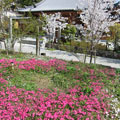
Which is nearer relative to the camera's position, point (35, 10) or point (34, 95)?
point (34, 95)

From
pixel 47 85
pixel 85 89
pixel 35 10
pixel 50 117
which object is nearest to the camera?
pixel 50 117

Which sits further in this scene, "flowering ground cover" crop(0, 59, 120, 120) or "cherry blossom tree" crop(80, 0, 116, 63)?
"cherry blossom tree" crop(80, 0, 116, 63)

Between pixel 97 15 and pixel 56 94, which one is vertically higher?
pixel 97 15

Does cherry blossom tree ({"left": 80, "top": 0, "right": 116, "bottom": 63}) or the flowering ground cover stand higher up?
cherry blossom tree ({"left": 80, "top": 0, "right": 116, "bottom": 63})

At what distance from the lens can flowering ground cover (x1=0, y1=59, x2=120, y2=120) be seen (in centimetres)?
254

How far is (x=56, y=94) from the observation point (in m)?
3.15

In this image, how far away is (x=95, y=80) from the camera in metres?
4.10

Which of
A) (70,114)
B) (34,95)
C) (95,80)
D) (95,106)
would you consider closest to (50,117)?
(70,114)

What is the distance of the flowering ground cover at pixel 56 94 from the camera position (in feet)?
8.32

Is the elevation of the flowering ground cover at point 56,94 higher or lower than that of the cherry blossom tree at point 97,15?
lower

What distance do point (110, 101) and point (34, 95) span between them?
5.61 feet

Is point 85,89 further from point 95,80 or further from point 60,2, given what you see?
point 60,2

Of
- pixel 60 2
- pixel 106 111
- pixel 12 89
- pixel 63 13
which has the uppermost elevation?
pixel 60 2

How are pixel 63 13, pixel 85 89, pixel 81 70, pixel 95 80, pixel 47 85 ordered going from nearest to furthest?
pixel 85 89 < pixel 47 85 < pixel 95 80 < pixel 81 70 < pixel 63 13
